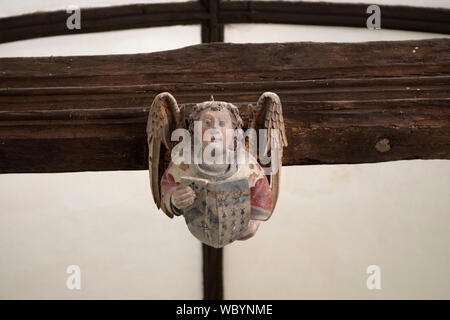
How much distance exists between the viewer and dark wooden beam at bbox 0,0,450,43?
3.55 metres

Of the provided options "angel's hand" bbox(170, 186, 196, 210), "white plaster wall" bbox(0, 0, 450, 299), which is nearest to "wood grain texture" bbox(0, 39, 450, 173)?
"angel's hand" bbox(170, 186, 196, 210)

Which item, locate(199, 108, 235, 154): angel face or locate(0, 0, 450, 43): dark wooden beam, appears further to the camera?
locate(0, 0, 450, 43): dark wooden beam

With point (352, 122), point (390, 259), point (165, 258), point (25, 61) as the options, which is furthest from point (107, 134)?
point (390, 259)

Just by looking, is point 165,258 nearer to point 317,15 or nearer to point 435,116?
point 317,15

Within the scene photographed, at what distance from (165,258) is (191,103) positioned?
7.59 feet

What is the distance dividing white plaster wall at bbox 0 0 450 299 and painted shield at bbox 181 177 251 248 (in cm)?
219

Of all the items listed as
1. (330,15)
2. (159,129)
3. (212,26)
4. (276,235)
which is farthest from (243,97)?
(276,235)

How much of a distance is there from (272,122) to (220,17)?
193cm

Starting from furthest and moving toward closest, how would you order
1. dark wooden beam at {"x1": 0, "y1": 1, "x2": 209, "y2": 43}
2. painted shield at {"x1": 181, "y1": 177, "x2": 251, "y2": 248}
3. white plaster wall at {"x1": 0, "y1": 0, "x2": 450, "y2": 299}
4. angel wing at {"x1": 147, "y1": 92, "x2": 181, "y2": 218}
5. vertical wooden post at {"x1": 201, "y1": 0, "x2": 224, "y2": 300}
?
vertical wooden post at {"x1": 201, "y1": 0, "x2": 224, "y2": 300} < white plaster wall at {"x1": 0, "y1": 0, "x2": 450, "y2": 299} < dark wooden beam at {"x1": 0, "y1": 1, "x2": 209, "y2": 43} < angel wing at {"x1": 147, "y1": 92, "x2": 181, "y2": 218} < painted shield at {"x1": 181, "y1": 177, "x2": 251, "y2": 248}

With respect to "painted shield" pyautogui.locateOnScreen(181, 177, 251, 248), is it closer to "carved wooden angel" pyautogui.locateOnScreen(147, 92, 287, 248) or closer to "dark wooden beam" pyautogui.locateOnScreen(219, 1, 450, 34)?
"carved wooden angel" pyautogui.locateOnScreen(147, 92, 287, 248)

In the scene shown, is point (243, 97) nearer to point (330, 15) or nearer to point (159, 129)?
point (159, 129)

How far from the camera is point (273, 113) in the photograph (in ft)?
6.40

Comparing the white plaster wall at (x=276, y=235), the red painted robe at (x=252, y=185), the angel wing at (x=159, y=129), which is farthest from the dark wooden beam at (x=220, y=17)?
the red painted robe at (x=252, y=185)

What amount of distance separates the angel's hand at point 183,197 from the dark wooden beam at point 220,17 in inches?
80.3
